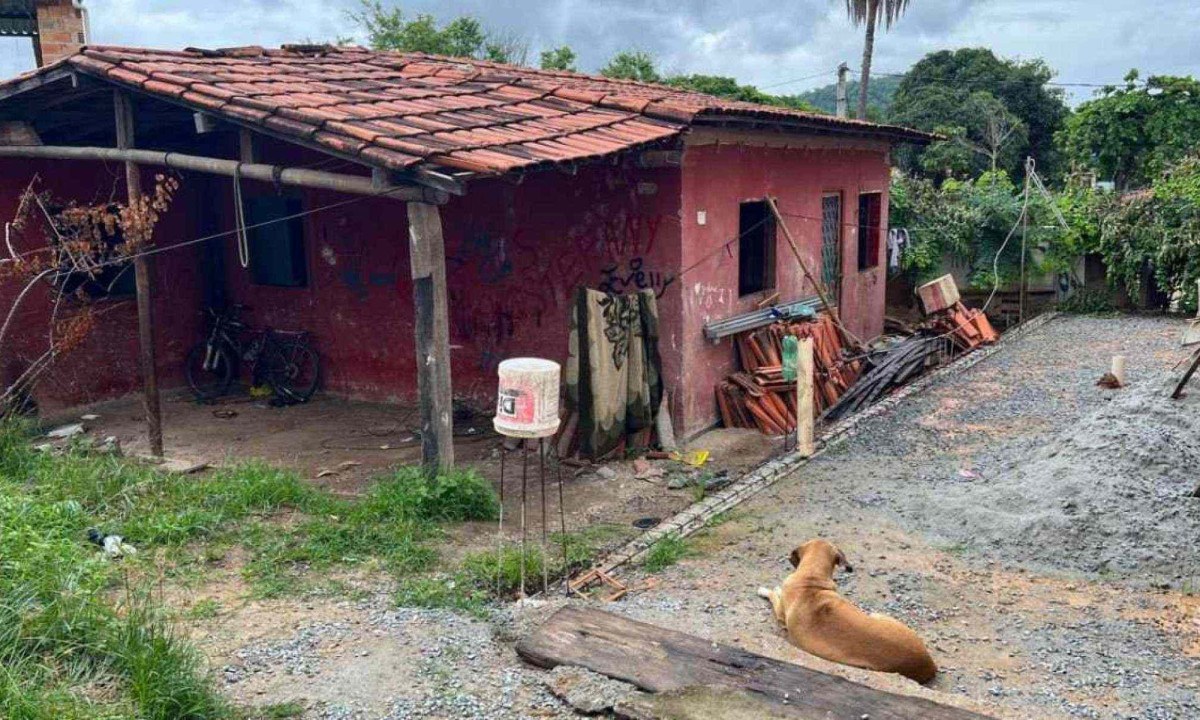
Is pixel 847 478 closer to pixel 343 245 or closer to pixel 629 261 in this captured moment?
pixel 629 261

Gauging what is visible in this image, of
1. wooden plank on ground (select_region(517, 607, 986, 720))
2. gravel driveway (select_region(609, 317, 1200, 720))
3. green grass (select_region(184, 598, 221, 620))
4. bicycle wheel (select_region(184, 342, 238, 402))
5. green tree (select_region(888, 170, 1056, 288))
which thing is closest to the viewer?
wooden plank on ground (select_region(517, 607, 986, 720))

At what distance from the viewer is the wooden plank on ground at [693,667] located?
4103mm

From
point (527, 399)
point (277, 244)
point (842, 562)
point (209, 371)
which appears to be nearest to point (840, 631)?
point (842, 562)

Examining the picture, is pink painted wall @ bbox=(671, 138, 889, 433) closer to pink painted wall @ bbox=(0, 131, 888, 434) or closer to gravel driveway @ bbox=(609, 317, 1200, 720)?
pink painted wall @ bbox=(0, 131, 888, 434)

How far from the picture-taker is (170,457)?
8.64 metres

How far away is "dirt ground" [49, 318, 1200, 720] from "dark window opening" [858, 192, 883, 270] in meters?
5.34

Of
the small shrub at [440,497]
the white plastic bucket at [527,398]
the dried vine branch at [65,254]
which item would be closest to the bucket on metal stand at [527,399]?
the white plastic bucket at [527,398]

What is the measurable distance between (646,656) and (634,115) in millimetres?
5492

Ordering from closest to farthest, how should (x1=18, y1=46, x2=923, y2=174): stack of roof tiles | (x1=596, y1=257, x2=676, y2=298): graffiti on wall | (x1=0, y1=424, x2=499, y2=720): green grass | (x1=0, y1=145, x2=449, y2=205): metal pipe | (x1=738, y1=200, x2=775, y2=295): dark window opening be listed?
(x1=0, y1=424, x2=499, y2=720): green grass, (x1=0, y1=145, x2=449, y2=205): metal pipe, (x1=18, y1=46, x2=923, y2=174): stack of roof tiles, (x1=596, y1=257, x2=676, y2=298): graffiti on wall, (x1=738, y1=200, x2=775, y2=295): dark window opening

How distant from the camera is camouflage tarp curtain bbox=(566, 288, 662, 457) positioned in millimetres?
8133

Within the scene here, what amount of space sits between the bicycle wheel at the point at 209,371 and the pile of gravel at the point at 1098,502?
800 cm

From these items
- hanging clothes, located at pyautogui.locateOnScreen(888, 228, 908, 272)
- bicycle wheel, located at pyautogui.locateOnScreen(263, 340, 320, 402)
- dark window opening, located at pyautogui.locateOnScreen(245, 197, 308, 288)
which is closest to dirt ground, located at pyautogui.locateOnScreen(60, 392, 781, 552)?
bicycle wheel, located at pyautogui.locateOnScreen(263, 340, 320, 402)

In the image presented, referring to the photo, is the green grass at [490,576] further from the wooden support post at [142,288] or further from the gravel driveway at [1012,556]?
the wooden support post at [142,288]

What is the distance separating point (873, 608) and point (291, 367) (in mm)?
7635
